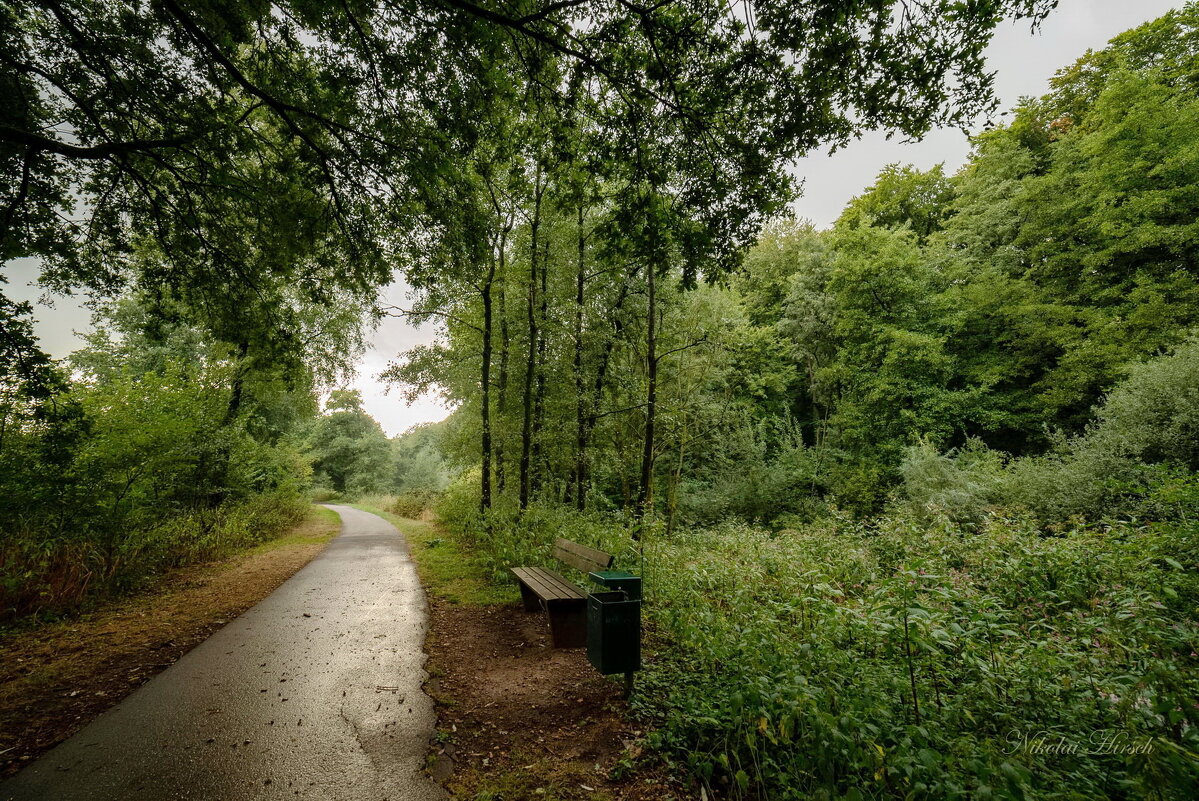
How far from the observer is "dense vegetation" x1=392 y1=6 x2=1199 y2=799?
8.70 feet

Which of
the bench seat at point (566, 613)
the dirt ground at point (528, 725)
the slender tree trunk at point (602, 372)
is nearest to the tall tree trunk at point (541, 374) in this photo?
the slender tree trunk at point (602, 372)

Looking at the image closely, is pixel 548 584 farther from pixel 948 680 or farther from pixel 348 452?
pixel 348 452

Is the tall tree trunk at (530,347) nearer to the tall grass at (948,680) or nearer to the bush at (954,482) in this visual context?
the tall grass at (948,680)

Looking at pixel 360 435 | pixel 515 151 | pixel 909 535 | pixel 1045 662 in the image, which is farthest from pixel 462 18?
pixel 360 435

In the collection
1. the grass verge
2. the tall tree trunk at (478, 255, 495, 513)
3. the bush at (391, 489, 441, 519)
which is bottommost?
the bush at (391, 489, 441, 519)

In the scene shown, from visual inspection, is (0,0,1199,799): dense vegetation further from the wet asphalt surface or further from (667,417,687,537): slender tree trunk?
(667,417,687,537): slender tree trunk

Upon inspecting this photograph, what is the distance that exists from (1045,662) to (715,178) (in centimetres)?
476

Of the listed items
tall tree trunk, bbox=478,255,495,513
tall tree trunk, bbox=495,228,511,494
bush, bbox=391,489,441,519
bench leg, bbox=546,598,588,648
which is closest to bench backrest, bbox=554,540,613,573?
bench leg, bbox=546,598,588,648

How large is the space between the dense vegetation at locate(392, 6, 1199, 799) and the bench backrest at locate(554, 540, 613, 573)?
799mm

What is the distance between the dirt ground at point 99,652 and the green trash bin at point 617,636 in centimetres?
405

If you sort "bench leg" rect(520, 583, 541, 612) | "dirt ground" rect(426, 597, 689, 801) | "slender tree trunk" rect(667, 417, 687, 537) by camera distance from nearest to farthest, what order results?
"dirt ground" rect(426, 597, 689, 801)
"bench leg" rect(520, 583, 541, 612)
"slender tree trunk" rect(667, 417, 687, 537)

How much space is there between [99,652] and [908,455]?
1973 cm

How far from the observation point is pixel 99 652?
4730 millimetres

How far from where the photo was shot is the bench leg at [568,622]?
482cm
